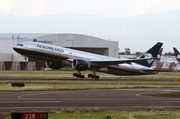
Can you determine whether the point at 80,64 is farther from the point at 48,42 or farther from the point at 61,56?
the point at 48,42

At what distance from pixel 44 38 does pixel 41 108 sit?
87.7m

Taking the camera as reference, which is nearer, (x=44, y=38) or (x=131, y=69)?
(x=131, y=69)

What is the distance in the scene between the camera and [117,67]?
62.5m

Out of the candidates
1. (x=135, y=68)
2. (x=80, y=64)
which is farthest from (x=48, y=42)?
(x=80, y=64)

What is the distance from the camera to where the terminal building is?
104688mm

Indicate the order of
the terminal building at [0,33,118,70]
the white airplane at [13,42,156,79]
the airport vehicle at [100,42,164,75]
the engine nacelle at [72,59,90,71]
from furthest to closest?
the terminal building at [0,33,118,70] < the airport vehicle at [100,42,164,75] < the engine nacelle at [72,59,90,71] < the white airplane at [13,42,156,79]

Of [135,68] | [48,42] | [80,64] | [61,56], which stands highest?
[48,42]

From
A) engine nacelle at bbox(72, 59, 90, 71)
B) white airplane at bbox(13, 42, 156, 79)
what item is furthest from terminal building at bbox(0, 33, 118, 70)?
engine nacelle at bbox(72, 59, 90, 71)

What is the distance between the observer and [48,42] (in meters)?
109

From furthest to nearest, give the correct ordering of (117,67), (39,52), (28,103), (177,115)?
(117,67) → (39,52) → (28,103) → (177,115)

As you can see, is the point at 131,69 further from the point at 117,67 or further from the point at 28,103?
the point at 28,103

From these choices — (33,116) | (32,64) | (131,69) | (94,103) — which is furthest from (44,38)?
(33,116)

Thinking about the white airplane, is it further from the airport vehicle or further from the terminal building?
the terminal building

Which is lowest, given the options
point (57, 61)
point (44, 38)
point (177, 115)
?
point (177, 115)
